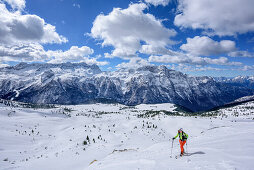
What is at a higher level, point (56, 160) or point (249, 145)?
point (249, 145)

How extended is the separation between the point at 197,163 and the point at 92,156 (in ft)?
74.0

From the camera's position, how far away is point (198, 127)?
5816cm

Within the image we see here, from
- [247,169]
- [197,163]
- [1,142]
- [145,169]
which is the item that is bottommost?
[1,142]

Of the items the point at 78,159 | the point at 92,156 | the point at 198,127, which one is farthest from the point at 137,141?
the point at 198,127

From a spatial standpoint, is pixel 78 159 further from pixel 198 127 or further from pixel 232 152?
pixel 198 127

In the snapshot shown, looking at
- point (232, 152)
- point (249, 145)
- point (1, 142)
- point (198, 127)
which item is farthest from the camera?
point (198, 127)

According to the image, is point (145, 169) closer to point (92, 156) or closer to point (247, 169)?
point (247, 169)

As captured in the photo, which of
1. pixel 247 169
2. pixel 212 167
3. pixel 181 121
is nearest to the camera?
pixel 247 169

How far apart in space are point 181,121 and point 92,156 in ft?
161

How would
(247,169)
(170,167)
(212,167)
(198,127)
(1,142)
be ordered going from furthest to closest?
1. (198,127)
2. (1,142)
3. (170,167)
4. (212,167)
5. (247,169)

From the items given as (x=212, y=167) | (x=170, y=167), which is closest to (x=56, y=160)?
(x=170, y=167)

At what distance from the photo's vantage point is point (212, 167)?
415 inches

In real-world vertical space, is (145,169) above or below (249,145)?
below

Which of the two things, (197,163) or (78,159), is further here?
(78,159)
